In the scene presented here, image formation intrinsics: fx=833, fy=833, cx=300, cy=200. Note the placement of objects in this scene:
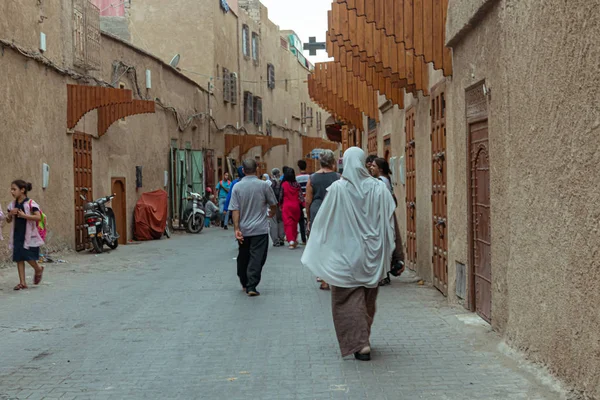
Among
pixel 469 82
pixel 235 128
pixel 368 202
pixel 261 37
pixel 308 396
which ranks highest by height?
pixel 261 37

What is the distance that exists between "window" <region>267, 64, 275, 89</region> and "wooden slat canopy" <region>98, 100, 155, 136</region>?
2656 cm

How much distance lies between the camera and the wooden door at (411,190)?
12.4 meters

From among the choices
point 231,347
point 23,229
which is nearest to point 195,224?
point 23,229

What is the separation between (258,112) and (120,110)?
2349 centimetres

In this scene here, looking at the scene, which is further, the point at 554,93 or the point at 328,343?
the point at 328,343

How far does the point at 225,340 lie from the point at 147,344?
2.19 feet

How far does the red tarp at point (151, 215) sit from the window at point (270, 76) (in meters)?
23.4

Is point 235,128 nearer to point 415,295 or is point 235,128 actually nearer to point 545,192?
point 415,295

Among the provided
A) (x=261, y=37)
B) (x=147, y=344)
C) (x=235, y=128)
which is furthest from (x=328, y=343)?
(x=261, y=37)

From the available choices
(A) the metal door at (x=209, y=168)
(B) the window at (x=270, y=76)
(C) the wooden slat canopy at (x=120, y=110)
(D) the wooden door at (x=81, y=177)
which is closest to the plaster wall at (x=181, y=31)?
(A) the metal door at (x=209, y=168)

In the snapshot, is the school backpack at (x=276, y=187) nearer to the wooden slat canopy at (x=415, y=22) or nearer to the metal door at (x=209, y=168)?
the wooden slat canopy at (x=415, y=22)

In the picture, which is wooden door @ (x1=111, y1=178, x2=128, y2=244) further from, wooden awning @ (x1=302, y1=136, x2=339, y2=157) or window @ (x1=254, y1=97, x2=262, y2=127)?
wooden awning @ (x1=302, y1=136, x2=339, y2=157)

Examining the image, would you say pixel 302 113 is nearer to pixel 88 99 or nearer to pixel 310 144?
pixel 310 144

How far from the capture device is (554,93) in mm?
5184
